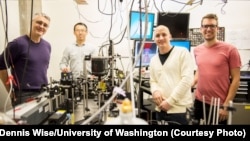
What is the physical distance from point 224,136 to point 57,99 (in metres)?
1.09

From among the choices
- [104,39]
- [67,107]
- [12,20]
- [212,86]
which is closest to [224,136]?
[67,107]

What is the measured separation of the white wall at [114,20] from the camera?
376 cm

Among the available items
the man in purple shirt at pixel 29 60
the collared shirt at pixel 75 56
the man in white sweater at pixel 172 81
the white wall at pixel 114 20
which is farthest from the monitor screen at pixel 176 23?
the man in purple shirt at pixel 29 60

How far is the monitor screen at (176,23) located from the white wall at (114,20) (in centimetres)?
69

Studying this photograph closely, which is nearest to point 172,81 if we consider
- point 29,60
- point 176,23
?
point 29,60

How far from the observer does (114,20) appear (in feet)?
13.2

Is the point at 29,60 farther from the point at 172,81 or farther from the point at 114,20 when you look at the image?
the point at 114,20

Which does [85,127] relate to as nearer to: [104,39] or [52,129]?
[52,129]

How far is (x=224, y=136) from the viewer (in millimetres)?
917

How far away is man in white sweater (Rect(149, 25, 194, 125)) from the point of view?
1745 mm

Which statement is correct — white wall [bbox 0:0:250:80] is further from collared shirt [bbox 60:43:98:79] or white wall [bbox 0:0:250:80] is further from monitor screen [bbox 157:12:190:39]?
collared shirt [bbox 60:43:98:79]

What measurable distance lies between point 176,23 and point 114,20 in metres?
1.18

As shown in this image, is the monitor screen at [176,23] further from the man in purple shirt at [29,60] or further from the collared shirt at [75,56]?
the man in purple shirt at [29,60]

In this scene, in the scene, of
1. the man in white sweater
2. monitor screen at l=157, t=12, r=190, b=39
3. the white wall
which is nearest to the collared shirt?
A: the white wall
